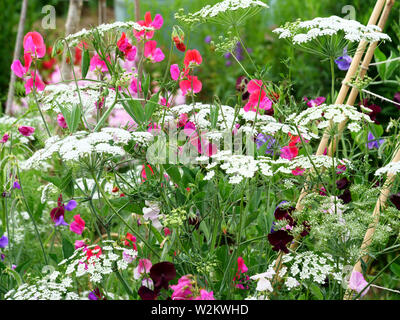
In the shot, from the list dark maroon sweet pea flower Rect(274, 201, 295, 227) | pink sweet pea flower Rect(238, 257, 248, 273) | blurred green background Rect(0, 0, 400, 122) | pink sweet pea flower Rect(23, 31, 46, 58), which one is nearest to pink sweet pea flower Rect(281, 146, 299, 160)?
dark maroon sweet pea flower Rect(274, 201, 295, 227)

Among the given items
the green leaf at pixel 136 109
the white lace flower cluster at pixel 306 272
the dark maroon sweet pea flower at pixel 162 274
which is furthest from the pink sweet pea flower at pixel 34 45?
the white lace flower cluster at pixel 306 272

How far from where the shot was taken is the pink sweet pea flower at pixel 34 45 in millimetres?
1464

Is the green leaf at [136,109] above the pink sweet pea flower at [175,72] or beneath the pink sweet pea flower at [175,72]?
beneath

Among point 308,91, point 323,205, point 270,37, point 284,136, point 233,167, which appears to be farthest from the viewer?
point 270,37

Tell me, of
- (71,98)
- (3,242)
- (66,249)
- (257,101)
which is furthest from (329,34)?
(3,242)

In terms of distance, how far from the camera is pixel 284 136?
4.76 feet

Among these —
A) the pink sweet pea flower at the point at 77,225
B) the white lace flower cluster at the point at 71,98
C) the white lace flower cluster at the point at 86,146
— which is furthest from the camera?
the pink sweet pea flower at the point at 77,225

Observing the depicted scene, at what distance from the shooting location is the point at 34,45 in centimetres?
148

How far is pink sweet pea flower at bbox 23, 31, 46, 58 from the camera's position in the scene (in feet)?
4.80

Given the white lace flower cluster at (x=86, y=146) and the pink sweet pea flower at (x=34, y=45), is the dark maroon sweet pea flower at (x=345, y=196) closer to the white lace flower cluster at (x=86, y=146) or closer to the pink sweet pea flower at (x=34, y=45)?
the white lace flower cluster at (x=86, y=146)

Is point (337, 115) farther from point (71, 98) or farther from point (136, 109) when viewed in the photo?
point (71, 98)

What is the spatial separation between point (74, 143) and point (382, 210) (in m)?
0.70
